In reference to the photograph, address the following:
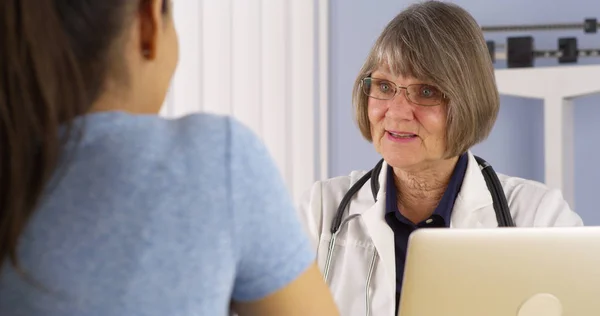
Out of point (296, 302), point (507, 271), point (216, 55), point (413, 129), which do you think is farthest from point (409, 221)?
point (216, 55)

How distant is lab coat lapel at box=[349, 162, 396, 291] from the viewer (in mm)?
1904

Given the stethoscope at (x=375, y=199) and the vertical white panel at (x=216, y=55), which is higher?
the vertical white panel at (x=216, y=55)

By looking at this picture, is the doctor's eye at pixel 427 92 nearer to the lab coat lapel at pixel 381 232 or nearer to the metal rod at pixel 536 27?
the lab coat lapel at pixel 381 232

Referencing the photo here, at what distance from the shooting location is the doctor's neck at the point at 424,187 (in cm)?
203

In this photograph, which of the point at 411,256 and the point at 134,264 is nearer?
the point at 134,264

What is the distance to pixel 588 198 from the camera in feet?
11.0

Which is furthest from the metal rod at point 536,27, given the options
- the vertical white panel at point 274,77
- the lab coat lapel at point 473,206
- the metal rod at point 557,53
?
the lab coat lapel at point 473,206

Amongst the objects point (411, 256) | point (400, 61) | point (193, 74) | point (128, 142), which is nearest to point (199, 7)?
point (193, 74)

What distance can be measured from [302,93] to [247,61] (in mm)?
335

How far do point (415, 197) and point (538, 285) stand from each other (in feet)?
3.18

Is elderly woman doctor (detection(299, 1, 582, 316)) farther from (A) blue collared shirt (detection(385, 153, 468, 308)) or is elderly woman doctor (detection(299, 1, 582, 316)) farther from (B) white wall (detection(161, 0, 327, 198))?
(B) white wall (detection(161, 0, 327, 198))

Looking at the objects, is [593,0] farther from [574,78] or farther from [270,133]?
[270,133]

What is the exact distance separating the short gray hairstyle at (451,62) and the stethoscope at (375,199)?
0.09 meters

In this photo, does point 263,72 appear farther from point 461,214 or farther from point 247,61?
point 461,214
